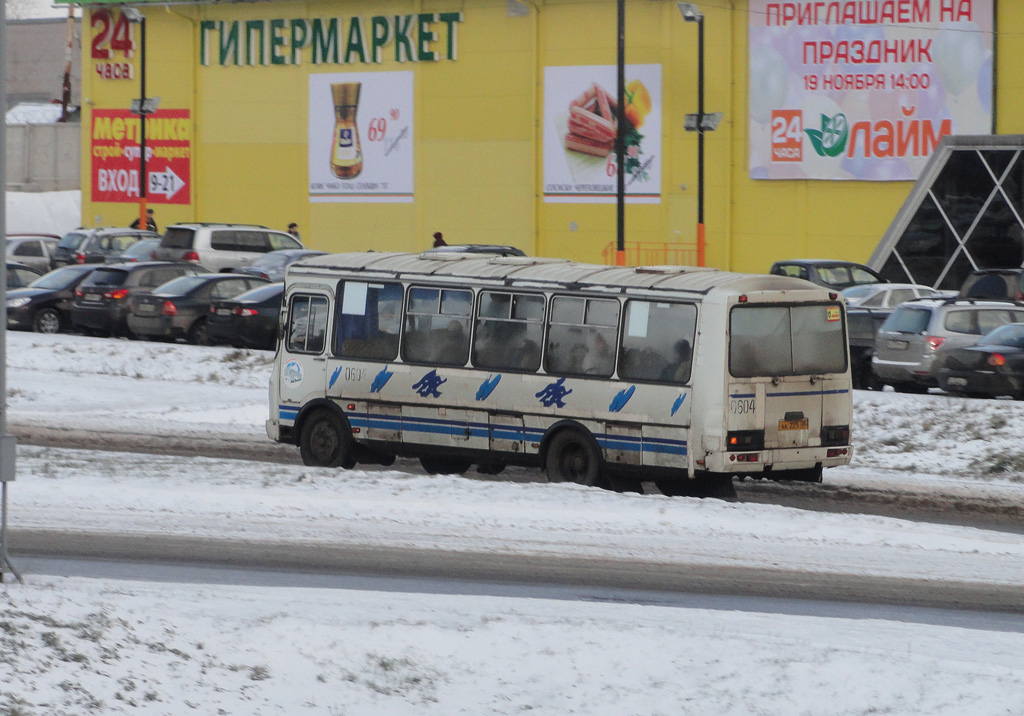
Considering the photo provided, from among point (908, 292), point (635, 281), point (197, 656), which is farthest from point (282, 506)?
point (908, 292)

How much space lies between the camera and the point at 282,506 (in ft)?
44.4

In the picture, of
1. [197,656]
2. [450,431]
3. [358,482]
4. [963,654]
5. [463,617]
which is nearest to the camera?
[197,656]

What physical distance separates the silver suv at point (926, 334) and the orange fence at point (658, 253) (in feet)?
67.6

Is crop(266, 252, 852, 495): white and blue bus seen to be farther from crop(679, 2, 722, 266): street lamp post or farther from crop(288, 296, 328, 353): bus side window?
crop(679, 2, 722, 266): street lamp post

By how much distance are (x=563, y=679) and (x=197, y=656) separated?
189 cm

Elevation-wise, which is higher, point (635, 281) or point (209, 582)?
point (635, 281)

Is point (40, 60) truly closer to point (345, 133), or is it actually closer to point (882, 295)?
point (345, 133)

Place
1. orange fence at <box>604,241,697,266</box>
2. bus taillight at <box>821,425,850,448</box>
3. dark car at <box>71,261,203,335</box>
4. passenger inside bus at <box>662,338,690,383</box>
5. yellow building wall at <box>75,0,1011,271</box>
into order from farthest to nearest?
orange fence at <box>604,241,697,266</box>
yellow building wall at <box>75,0,1011,271</box>
dark car at <box>71,261,203,335</box>
bus taillight at <box>821,425,850,448</box>
passenger inside bus at <box>662,338,690,383</box>

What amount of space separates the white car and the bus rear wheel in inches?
599

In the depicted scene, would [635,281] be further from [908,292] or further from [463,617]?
[908,292]

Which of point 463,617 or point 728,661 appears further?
point 463,617

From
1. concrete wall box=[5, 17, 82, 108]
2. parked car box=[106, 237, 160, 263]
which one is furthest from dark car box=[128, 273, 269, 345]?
concrete wall box=[5, 17, 82, 108]

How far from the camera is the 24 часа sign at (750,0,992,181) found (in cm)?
4134

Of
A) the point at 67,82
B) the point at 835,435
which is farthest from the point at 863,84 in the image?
the point at 67,82
